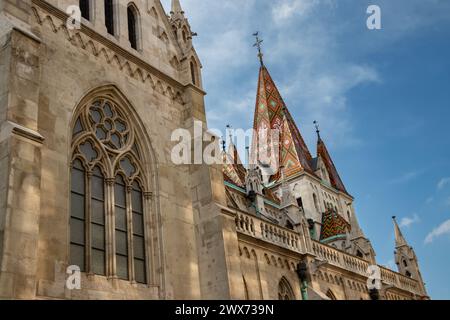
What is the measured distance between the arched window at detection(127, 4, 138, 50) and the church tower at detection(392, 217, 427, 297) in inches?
817

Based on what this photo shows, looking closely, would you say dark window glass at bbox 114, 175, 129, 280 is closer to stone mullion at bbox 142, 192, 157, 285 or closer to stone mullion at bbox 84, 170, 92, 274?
stone mullion at bbox 142, 192, 157, 285

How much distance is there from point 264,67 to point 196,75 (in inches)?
1218

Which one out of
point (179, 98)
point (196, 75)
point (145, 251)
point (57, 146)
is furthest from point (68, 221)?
point (196, 75)

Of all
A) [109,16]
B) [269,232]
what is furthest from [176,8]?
[269,232]

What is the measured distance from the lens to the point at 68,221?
1057cm

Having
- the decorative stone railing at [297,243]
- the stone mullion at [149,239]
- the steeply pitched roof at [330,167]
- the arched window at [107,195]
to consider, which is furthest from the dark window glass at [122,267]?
the steeply pitched roof at [330,167]

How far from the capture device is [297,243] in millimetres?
18828

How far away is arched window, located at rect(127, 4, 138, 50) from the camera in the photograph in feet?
49.3

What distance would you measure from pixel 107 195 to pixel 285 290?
7.68 metres

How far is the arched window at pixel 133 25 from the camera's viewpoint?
1503 cm

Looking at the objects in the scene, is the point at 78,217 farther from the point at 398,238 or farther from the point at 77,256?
the point at 398,238

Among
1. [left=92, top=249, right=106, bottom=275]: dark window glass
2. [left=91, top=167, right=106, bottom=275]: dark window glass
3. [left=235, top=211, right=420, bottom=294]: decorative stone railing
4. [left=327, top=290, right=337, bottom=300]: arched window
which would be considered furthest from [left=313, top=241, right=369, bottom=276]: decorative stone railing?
[left=92, top=249, right=106, bottom=275]: dark window glass
